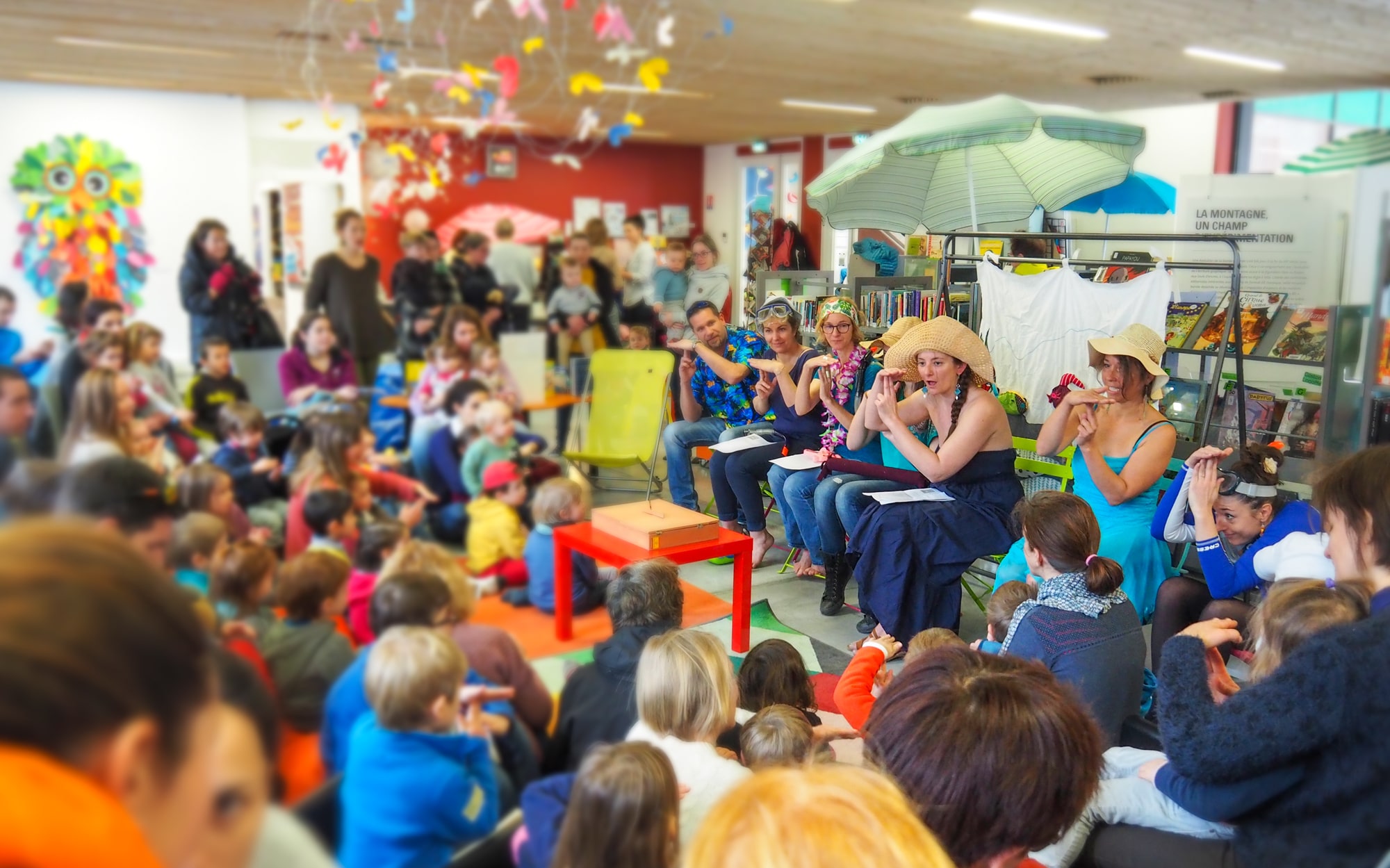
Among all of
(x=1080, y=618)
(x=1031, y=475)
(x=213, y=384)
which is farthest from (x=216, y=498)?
(x=1031, y=475)

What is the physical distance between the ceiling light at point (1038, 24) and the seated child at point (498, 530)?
5003 millimetres

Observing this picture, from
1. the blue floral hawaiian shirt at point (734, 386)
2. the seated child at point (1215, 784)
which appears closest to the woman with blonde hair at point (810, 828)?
the blue floral hawaiian shirt at point (734, 386)

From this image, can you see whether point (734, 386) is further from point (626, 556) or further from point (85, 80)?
point (85, 80)

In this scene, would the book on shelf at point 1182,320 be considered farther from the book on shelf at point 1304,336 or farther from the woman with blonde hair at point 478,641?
the woman with blonde hair at point 478,641

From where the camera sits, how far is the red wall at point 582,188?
1.30 metres

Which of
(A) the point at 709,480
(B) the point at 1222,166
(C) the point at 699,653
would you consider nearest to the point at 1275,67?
(B) the point at 1222,166

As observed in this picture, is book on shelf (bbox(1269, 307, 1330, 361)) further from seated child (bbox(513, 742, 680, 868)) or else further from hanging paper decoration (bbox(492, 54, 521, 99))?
seated child (bbox(513, 742, 680, 868))

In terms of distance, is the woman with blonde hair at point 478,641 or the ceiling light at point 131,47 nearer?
the woman with blonde hair at point 478,641

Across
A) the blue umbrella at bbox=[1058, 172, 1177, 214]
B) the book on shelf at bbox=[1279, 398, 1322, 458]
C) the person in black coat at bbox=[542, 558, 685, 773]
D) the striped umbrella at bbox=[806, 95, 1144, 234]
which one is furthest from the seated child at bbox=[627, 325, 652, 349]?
the blue umbrella at bbox=[1058, 172, 1177, 214]

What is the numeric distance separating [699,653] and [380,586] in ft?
1.75

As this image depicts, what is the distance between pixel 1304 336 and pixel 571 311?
472cm

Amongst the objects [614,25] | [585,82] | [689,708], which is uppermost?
[614,25]

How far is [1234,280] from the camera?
3.81 meters

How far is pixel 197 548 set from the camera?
767mm
